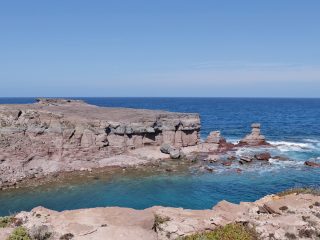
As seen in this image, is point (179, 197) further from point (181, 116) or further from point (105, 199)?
point (181, 116)

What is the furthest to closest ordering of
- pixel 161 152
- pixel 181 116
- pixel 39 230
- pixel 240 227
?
pixel 181 116, pixel 161 152, pixel 240 227, pixel 39 230

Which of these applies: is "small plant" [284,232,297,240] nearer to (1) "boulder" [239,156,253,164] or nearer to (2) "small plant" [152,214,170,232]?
(2) "small plant" [152,214,170,232]

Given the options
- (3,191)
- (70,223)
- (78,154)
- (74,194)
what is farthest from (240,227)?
(78,154)

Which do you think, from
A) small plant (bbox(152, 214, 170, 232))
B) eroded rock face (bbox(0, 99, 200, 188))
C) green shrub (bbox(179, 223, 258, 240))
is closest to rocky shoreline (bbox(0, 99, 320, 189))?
eroded rock face (bbox(0, 99, 200, 188))

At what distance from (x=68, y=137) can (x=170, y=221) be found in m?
37.9

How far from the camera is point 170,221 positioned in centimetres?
2450

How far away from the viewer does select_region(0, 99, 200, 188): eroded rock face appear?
5441 cm

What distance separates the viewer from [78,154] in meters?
59.0

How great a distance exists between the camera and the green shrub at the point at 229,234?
22.3 m

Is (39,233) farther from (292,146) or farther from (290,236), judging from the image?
(292,146)

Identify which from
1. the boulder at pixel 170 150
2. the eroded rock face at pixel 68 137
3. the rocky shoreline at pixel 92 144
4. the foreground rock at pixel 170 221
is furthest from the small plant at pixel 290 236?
the boulder at pixel 170 150

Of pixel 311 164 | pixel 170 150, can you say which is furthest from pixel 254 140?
pixel 170 150

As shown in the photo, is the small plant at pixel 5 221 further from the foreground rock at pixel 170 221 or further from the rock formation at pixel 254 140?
the rock formation at pixel 254 140

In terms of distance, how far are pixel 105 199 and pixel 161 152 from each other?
23.6m
